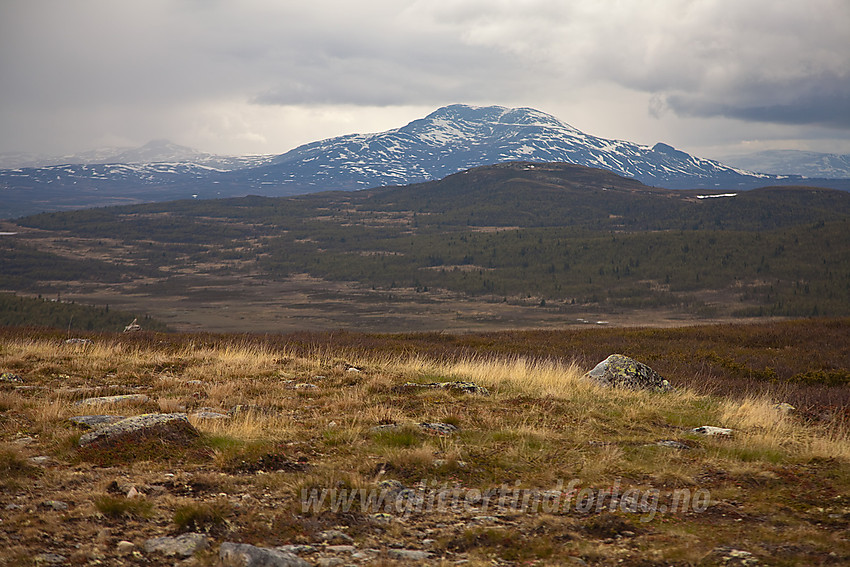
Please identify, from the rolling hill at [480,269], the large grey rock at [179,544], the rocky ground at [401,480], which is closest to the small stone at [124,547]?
the rocky ground at [401,480]

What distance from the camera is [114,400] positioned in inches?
Answer: 394

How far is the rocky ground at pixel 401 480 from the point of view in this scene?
539cm

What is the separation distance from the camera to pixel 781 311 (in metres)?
95.2

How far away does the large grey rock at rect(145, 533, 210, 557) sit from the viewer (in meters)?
5.21

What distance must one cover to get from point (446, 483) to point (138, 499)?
3325 millimetres

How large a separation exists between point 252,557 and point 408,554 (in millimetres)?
1371

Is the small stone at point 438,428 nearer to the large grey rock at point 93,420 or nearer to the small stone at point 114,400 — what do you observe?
the large grey rock at point 93,420

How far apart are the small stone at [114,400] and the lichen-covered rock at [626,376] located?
10.2 meters

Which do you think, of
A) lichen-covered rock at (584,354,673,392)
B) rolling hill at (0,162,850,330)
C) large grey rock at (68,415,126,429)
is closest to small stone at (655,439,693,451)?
lichen-covered rock at (584,354,673,392)

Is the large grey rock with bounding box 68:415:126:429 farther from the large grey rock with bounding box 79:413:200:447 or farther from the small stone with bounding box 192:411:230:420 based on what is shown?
the small stone with bounding box 192:411:230:420

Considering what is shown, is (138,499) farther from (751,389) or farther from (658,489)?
(751,389)

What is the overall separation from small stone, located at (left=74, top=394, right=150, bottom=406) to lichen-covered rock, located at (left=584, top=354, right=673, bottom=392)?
33.5ft

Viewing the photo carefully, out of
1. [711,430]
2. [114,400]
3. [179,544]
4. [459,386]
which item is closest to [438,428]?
[459,386]

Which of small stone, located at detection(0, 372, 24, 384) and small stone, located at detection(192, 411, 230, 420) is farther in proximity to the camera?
small stone, located at detection(0, 372, 24, 384)
